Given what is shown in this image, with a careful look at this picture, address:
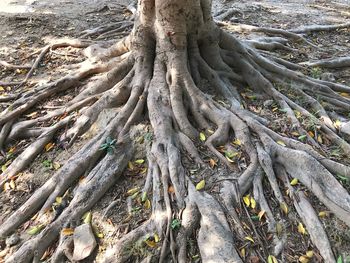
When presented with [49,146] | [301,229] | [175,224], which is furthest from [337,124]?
[49,146]

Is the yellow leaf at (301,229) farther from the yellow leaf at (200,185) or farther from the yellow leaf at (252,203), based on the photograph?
the yellow leaf at (200,185)

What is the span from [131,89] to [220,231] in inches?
77.5

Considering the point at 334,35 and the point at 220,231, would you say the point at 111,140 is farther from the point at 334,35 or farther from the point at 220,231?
the point at 334,35

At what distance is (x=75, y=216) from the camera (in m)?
3.08

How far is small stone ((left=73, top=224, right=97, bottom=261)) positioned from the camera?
9.26ft

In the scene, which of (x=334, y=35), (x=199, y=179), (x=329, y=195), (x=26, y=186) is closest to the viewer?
(x=329, y=195)

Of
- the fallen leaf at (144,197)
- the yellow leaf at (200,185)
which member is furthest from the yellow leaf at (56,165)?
the yellow leaf at (200,185)

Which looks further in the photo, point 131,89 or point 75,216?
point 131,89

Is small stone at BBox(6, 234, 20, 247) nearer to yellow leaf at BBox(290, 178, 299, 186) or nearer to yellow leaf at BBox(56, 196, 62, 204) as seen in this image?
yellow leaf at BBox(56, 196, 62, 204)

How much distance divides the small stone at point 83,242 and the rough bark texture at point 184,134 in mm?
126

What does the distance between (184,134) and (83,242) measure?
140cm

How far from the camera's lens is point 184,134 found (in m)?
3.58

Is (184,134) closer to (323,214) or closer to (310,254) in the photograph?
(323,214)

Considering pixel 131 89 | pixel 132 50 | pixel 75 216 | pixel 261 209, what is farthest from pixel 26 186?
pixel 261 209
